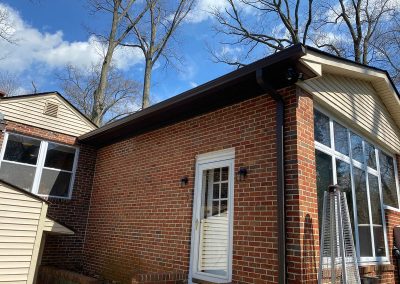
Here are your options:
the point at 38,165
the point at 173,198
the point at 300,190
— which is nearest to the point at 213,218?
the point at 173,198

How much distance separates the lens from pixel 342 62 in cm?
521

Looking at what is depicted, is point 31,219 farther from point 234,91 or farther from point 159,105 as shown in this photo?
point 234,91

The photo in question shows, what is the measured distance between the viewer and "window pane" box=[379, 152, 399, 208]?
7.01m

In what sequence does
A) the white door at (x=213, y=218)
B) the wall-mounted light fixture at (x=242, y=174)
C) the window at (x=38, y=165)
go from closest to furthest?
the wall-mounted light fixture at (x=242, y=174) < the white door at (x=213, y=218) < the window at (x=38, y=165)

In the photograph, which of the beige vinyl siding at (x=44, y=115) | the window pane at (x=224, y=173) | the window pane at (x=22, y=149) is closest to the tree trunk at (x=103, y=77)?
the beige vinyl siding at (x=44, y=115)

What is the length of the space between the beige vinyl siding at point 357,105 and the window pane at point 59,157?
683cm

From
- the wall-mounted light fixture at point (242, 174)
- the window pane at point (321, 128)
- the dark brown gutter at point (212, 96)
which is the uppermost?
the dark brown gutter at point (212, 96)

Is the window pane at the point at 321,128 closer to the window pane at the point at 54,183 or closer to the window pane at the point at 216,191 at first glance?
the window pane at the point at 216,191

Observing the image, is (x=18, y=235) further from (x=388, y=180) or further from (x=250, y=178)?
(x=388, y=180)

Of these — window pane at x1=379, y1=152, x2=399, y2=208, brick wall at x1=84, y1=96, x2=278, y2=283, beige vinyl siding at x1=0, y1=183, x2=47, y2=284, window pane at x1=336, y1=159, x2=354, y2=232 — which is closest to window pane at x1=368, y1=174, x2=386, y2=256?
window pane at x1=379, y1=152, x2=399, y2=208

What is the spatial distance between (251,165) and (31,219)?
179 inches

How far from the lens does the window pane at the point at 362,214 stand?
5605 millimetres

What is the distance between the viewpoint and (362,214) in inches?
228

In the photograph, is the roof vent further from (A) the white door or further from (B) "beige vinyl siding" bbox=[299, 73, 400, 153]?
(B) "beige vinyl siding" bbox=[299, 73, 400, 153]
